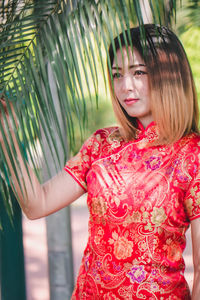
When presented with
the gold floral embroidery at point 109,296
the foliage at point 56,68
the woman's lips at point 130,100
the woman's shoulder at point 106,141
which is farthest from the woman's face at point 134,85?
the gold floral embroidery at point 109,296

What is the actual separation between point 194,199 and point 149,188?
0.12 meters

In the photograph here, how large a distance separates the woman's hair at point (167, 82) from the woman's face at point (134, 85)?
19mm

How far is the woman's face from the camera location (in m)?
1.28

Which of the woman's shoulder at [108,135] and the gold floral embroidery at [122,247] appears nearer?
the gold floral embroidery at [122,247]

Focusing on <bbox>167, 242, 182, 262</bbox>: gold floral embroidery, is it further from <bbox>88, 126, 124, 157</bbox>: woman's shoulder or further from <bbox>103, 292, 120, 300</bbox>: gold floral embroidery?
<bbox>88, 126, 124, 157</bbox>: woman's shoulder

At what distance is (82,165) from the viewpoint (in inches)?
55.3

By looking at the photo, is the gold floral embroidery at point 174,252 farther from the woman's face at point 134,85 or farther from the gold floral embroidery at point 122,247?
the woman's face at point 134,85

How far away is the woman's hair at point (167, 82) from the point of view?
1.26 meters

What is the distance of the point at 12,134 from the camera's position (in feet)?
3.80

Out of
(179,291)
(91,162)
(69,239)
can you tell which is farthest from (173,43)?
(69,239)

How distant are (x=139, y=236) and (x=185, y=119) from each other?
13.1 inches

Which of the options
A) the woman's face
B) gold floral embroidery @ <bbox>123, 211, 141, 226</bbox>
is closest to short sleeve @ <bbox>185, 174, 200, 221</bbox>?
gold floral embroidery @ <bbox>123, 211, 141, 226</bbox>

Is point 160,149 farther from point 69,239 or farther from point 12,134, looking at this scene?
point 69,239

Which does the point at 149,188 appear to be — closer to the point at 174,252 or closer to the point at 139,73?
the point at 174,252
